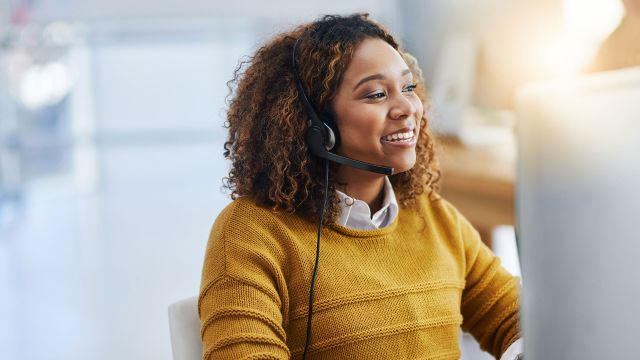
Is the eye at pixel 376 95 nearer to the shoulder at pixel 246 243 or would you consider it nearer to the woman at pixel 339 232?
the woman at pixel 339 232

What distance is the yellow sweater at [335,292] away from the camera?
0.98 m

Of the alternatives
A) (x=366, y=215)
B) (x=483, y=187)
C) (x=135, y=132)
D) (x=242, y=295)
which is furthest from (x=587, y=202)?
(x=135, y=132)

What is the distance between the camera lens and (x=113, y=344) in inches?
111

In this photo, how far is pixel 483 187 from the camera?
2.33 metres

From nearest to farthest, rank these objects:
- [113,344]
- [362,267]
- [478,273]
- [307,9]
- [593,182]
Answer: [593,182]
[362,267]
[478,273]
[113,344]
[307,9]

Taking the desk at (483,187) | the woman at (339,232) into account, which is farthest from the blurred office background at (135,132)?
the woman at (339,232)

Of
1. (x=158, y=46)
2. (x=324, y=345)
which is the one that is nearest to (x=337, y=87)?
(x=324, y=345)

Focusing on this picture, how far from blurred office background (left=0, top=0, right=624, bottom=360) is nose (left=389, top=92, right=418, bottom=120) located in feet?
0.89

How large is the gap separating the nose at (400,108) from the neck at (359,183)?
10cm

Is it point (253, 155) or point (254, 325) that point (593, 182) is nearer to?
point (254, 325)

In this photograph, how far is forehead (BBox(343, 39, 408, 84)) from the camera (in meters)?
1.12

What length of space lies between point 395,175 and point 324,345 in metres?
0.32

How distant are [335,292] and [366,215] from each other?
147 mm

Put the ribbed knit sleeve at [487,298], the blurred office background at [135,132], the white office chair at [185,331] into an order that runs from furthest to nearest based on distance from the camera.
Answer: the blurred office background at [135,132]
the ribbed knit sleeve at [487,298]
the white office chair at [185,331]
